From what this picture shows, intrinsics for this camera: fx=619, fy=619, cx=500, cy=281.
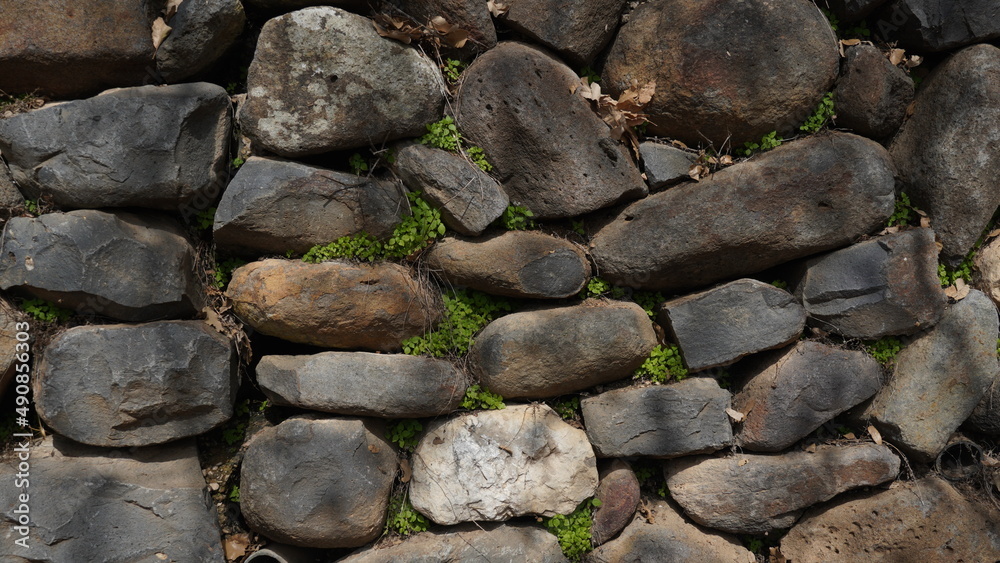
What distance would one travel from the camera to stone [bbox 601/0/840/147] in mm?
3127

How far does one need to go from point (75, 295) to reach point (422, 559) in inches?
82.5

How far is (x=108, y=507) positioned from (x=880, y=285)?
13.2 ft

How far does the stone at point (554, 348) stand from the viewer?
10.5ft

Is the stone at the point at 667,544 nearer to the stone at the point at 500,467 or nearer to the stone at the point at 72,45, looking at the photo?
the stone at the point at 500,467

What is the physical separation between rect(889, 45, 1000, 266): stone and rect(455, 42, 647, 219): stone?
1.51 metres

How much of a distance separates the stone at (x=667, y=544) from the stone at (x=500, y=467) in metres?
0.34

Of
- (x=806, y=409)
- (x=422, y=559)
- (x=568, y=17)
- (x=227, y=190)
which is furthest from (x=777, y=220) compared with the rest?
(x=227, y=190)

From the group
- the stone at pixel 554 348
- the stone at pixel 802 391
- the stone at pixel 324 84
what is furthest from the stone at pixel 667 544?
the stone at pixel 324 84

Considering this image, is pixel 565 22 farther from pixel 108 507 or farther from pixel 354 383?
pixel 108 507

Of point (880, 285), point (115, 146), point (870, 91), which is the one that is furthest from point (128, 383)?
point (870, 91)

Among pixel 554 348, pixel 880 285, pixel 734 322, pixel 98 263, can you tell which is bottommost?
pixel 554 348

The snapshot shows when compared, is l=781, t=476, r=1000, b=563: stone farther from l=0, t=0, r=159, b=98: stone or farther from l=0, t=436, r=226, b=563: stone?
l=0, t=0, r=159, b=98: stone

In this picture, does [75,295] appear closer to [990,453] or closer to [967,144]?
[967,144]

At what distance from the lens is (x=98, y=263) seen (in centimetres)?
289
